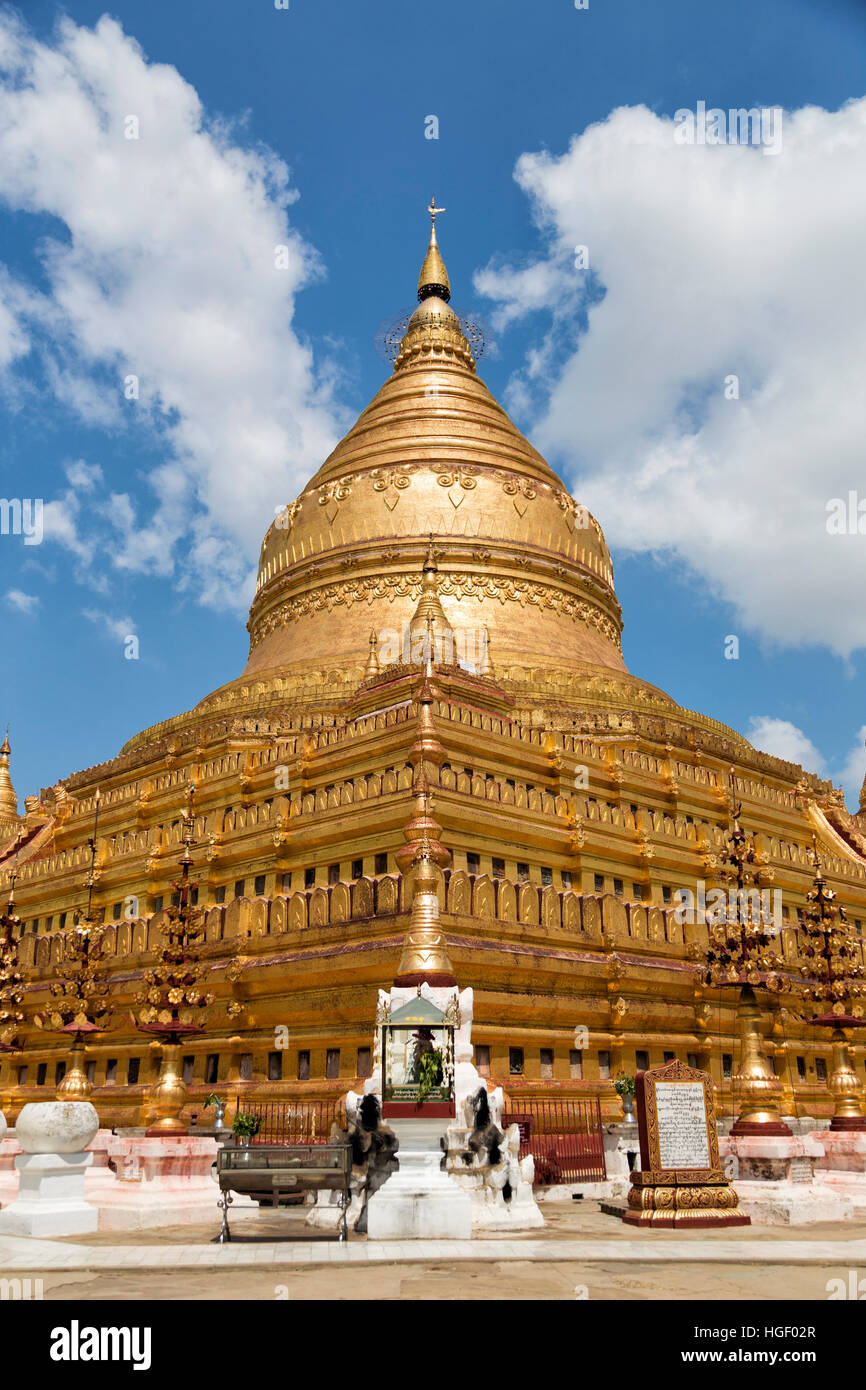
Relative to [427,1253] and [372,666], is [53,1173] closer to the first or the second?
[427,1253]

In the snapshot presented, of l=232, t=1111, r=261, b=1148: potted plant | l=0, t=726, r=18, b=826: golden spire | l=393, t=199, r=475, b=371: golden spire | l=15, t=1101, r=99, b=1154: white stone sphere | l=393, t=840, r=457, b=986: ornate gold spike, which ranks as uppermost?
l=393, t=199, r=475, b=371: golden spire

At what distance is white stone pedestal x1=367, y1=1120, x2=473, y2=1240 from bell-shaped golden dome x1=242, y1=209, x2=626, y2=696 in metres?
22.3

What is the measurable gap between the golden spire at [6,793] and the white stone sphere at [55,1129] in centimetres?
3060

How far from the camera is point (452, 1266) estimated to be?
11.7 meters

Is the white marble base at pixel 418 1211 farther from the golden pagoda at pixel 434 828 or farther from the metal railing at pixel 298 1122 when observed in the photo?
the metal railing at pixel 298 1122

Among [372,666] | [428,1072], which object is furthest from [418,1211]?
[372,666]

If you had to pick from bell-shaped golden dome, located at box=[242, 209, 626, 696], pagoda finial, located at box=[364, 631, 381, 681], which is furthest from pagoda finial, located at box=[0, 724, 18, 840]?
pagoda finial, located at box=[364, 631, 381, 681]

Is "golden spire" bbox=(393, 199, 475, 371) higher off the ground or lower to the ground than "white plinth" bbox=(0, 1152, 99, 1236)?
higher

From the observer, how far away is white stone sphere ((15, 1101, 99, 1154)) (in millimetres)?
16641

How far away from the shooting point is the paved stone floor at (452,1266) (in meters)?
10.1

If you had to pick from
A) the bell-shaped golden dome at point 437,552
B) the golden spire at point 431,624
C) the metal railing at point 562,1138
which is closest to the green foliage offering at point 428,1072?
the metal railing at point 562,1138

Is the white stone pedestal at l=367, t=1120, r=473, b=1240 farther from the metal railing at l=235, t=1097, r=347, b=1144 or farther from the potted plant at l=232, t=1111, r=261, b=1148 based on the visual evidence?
the potted plant at l=232, t=1111, r=261, b=1148
